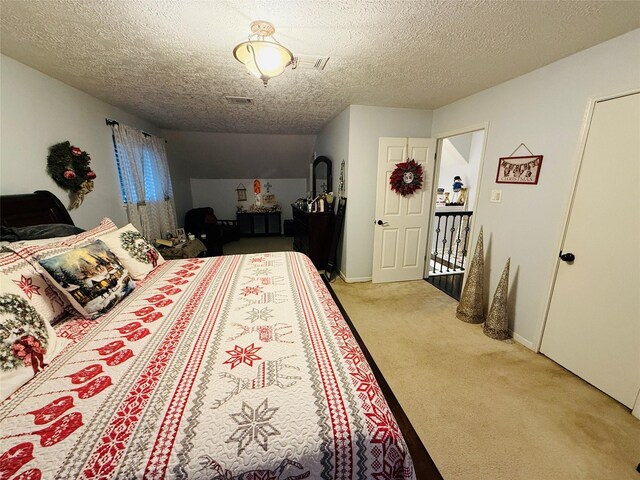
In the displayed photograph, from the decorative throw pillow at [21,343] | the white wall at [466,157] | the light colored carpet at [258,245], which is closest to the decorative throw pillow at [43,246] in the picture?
the decorative throw pillow at [21,343]

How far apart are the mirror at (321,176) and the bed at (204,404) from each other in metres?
3.15

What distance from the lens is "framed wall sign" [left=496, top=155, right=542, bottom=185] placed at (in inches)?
83.9

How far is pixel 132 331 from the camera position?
120cm

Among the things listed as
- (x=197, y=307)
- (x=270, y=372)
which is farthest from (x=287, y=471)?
(x=197, y=307)

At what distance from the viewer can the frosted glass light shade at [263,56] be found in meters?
1.37

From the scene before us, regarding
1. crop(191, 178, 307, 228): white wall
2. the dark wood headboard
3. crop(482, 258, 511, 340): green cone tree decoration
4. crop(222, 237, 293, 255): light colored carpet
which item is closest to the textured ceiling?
the dark wood headboard

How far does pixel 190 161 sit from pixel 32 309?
5.02m

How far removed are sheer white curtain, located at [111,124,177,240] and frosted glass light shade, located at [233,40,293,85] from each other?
2583 mm

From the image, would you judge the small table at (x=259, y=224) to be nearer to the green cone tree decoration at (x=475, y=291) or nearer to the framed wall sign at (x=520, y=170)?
the green cone tree decoration at (x=475, y=291)

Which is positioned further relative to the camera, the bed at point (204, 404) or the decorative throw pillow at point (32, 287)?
the decorative throw pillow at point (32, 287)

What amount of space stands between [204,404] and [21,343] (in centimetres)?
78

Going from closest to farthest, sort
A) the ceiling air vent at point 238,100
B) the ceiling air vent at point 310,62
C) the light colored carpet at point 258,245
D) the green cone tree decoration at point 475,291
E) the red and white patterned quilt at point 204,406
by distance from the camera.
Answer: the red and white patterned quilt at point 204,406, the ceiling air vent at point 310,62, the green cone tree decoration at point 475,291, the ceiling air vent at point 238,100, the light colored carpet at point 258,245

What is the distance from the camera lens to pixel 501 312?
7.70ft

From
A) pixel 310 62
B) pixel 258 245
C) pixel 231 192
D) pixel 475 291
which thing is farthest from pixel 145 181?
pixel 475 291
